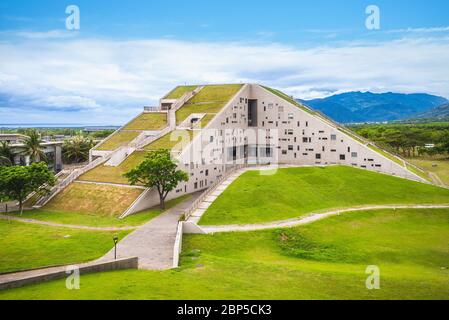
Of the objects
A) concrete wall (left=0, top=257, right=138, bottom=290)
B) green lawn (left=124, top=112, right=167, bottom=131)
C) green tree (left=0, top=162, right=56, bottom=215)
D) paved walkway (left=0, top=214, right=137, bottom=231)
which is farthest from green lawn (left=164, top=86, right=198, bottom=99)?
concrete wall (left=0, top=257, right=138, bottom=290)

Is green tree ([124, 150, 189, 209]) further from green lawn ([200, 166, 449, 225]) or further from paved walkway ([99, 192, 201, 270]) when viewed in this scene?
green lawn ([200, 166, 449, 225])

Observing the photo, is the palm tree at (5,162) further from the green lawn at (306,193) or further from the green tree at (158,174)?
the green lawn at (306,193)

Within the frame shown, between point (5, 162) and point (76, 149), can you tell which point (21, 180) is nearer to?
point (5, 162)

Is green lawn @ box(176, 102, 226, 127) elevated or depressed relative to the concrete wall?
elevated

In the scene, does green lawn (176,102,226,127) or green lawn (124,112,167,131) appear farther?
green lawn (124,112,167,131)

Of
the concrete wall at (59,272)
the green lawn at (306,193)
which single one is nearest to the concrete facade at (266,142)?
the green lawn at (306,193)
